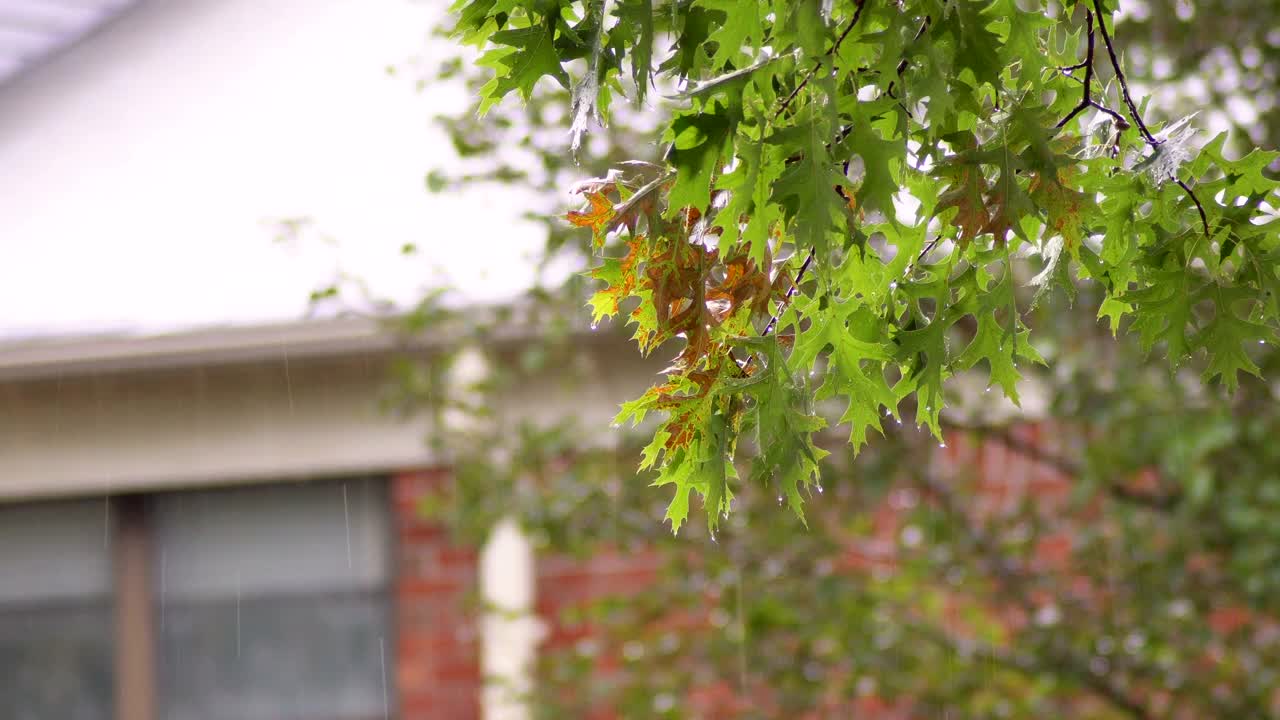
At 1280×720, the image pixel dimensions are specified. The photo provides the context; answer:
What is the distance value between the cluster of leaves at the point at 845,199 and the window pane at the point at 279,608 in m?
3.85

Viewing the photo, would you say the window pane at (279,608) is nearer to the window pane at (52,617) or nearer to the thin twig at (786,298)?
the window pane at (52,617)

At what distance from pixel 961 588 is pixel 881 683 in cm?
36

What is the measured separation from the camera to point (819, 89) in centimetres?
91

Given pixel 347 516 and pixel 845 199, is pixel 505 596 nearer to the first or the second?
pixel 347 516

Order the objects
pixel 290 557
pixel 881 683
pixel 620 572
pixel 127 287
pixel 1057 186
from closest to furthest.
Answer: pixel 1057 186 → pixel 881 683 → pixel 127 287 → pixel 620 572 → pixel 290 557

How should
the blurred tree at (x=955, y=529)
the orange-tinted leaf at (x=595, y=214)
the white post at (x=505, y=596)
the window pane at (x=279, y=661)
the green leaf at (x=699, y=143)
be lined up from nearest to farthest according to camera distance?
the green leaf at (x=699, y=143), the orange-tinted leaf at (x=595, y=214), the blurred tree at (x=955, y=529), the white post at (x=505, y=596), the window pane at (x=279, y=661)

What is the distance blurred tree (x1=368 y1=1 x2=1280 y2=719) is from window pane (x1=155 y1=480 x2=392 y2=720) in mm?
1284

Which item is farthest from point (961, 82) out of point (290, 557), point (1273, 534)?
point (290, 557)

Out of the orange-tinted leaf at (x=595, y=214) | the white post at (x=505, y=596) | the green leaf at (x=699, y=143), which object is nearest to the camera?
the green leaf at (x=699, y=143)

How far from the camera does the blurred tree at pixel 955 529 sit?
3.29 metres

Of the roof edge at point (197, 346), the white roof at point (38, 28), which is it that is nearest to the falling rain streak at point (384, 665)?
the roof edge at point (197, 346)

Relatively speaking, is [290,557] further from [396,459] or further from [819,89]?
[819,89]


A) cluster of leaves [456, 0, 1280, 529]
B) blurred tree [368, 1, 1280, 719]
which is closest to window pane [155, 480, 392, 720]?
blurred tree [368, 1, 1280, 719]

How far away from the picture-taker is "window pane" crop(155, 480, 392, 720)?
474cm
